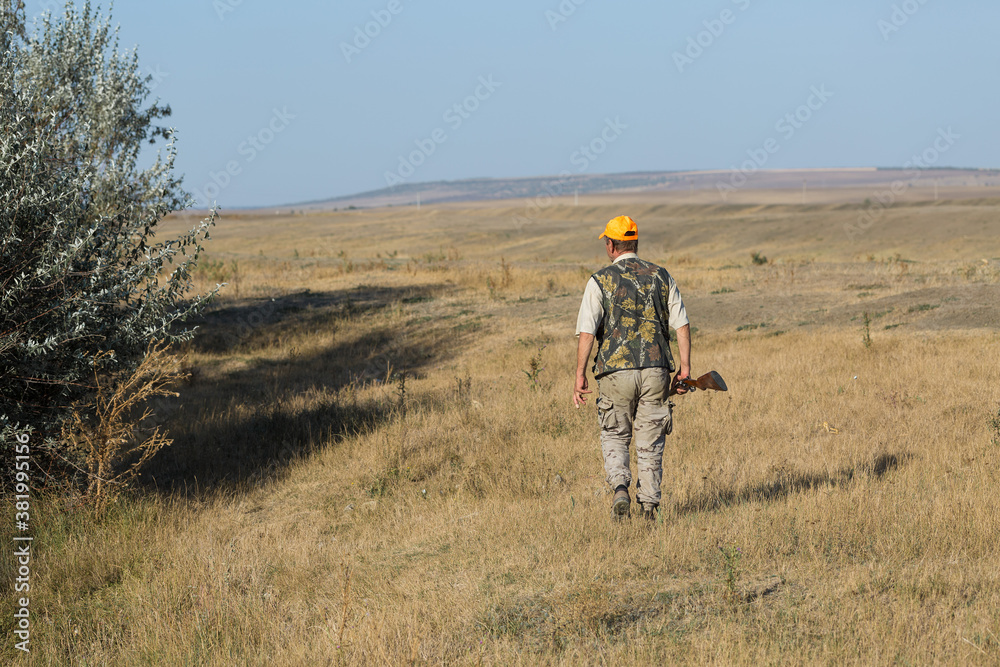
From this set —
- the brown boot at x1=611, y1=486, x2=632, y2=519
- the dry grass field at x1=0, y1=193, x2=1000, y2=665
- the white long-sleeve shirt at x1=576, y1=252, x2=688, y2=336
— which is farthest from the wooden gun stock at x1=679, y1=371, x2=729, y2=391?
the dry grass field at x1=0, y1=193, x2=1000, y2=665

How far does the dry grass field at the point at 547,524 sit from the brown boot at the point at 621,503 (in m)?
0.09

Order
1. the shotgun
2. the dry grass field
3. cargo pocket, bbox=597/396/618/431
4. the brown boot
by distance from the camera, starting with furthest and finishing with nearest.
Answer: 1. cargo pocket, bbox=597/396/618/431
2. the brown boot
3. the shotgun
4. the dry grass field

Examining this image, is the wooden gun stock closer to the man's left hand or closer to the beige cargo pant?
the man's left hand

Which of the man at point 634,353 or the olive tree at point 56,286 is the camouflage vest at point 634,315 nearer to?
the man at point 634,353

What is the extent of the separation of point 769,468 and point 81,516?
5535 mm

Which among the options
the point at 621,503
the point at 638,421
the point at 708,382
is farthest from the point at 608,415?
the point at 708,382

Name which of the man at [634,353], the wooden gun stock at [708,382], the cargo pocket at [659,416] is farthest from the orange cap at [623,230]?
the cargo pocket at [659,416]

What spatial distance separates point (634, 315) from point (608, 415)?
0.72m

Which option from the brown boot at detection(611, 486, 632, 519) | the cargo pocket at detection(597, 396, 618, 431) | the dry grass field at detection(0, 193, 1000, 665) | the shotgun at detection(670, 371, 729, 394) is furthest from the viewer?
the cargo pocket at detection(597, 396, 618, 431)

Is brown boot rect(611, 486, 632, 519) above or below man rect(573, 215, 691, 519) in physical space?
below

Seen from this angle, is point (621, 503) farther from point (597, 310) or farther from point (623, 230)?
point (623, 230)

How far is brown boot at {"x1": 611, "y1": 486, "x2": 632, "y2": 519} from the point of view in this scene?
543cm

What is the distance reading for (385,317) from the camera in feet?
63.3

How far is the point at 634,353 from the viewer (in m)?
5.46
